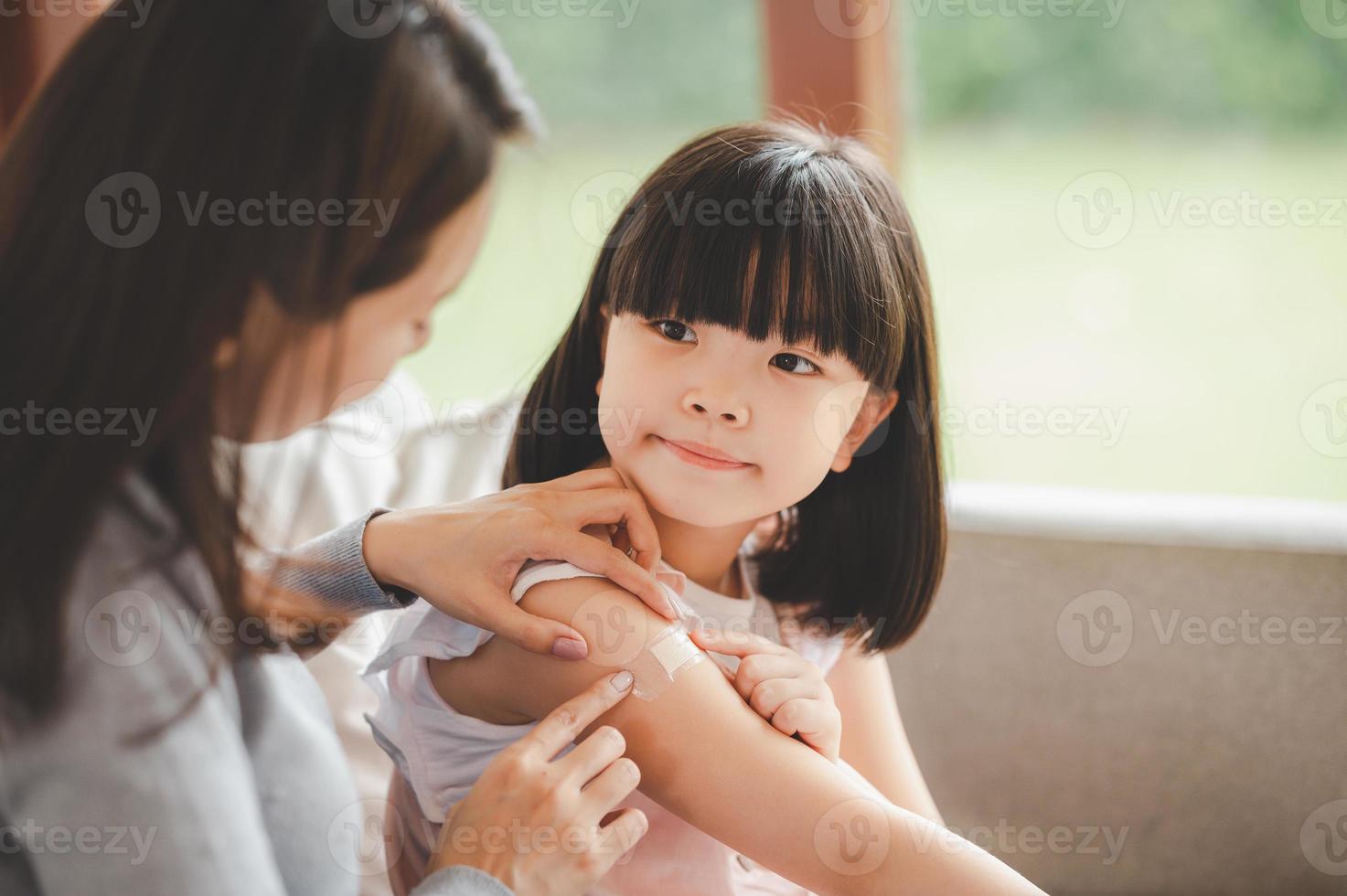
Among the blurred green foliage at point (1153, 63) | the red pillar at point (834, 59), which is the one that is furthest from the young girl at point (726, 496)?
the blurred green foliage at point (1153, 63)

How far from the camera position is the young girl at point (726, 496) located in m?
0.95

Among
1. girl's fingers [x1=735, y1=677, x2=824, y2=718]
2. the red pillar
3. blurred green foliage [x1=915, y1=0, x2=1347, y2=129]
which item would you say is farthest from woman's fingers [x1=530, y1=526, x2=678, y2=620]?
blurred green foliage [x1=915, y1=0, x2=1347, y2=129]

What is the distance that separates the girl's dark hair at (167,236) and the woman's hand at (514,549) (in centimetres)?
26

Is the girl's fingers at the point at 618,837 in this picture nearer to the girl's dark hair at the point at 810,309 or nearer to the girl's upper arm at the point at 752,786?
the girl's upper arm at the point at 752,786

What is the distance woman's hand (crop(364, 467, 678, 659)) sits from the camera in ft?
3.14

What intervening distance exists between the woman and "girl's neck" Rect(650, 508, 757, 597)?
18.2 inches

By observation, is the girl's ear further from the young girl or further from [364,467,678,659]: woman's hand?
[364,467,678,659]: woman's hand

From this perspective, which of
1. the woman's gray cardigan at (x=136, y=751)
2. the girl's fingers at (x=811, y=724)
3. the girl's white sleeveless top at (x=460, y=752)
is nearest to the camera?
the woman's gray cardigan at (x=136, y=751)

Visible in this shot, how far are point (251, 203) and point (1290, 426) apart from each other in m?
2.83

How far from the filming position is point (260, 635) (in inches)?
34.1

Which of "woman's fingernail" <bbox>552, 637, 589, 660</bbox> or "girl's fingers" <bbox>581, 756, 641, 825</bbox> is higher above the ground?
"woman's fingernail" <bbox>552, 637, 589, 660</bbox>

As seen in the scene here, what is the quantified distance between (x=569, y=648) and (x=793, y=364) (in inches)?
13.0

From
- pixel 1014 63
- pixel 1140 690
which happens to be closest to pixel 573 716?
pixel 1140 690

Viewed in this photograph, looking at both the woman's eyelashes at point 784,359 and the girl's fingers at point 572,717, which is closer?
the girl's fingers at point 572,717
